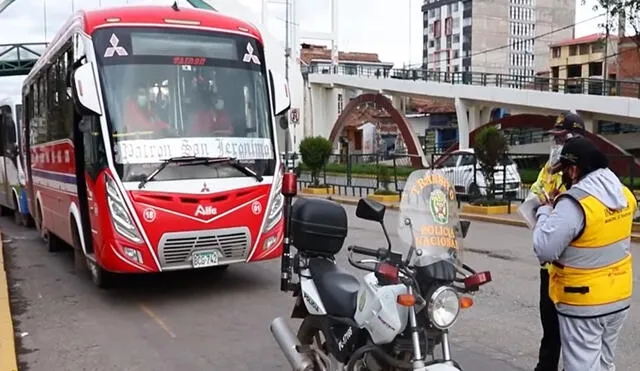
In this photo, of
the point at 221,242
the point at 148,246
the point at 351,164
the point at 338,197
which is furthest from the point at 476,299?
the point at 351,164

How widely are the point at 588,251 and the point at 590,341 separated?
0.51 meters

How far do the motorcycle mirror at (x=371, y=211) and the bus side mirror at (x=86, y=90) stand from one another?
4.44 m

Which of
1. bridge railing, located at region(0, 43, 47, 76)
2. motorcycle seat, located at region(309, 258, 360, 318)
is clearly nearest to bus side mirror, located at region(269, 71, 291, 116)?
motorcycle seat, located at region(309, 258, 360, 318)

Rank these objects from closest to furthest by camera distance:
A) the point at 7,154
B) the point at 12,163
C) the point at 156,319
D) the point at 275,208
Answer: the point at 156,319 < the point at 275,208 < the point at 12,163 < the point at 7,154

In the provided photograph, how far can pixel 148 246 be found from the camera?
23.6 ft

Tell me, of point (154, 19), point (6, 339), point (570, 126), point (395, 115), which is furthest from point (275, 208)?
point (395, 115)

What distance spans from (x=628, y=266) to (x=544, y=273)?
106 cm

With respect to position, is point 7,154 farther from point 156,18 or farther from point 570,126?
point 570,126

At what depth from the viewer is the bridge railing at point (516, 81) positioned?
3144 cm

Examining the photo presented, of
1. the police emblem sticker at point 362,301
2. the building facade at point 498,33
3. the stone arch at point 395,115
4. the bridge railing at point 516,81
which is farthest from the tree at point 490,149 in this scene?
the building facade at point 498,33

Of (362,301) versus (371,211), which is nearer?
(371,211)

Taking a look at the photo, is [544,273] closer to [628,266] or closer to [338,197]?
[628,266]

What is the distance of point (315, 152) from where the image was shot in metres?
23.6

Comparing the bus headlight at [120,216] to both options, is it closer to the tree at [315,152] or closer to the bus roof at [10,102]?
the bus roof at [10,102]
